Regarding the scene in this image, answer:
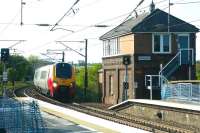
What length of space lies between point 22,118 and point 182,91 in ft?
55.3

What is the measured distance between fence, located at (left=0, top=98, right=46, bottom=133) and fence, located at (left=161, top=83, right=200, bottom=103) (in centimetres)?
1454

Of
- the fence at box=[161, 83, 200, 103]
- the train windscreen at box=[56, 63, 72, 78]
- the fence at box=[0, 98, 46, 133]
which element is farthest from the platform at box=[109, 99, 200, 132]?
the fence at box=[0, 98, 46, 133]

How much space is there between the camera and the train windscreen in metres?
45.8

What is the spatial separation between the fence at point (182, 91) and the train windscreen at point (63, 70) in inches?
434

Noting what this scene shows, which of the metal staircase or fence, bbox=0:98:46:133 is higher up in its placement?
the metal staircase

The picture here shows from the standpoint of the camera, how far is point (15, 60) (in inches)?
4417

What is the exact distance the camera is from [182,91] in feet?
110

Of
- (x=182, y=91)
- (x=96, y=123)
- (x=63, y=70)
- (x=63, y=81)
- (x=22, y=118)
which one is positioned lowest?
(x=96, y=123)

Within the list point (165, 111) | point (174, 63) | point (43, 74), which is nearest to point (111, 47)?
point (43, 74)

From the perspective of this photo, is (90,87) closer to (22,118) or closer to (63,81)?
(63,81)

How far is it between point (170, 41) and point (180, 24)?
5.10ft

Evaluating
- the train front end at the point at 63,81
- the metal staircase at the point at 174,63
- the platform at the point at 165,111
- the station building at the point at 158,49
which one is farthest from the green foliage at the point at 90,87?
the platform at the point at 165,111

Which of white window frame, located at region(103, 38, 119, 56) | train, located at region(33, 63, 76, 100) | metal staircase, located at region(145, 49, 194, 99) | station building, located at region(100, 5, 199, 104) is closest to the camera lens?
metal staircase, located at region(145, 49, 194, 99)

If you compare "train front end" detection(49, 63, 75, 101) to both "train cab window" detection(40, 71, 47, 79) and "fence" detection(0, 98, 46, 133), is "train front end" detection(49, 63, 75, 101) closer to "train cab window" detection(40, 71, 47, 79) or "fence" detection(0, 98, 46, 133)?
"train cab window" detection(40, 71, 47, 79)
